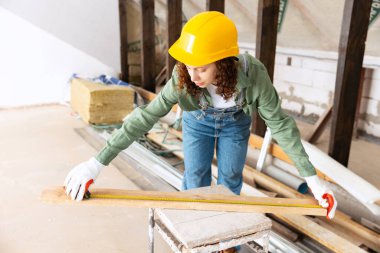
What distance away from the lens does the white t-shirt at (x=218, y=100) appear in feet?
5.37

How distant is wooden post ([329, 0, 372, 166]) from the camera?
7.54 feet

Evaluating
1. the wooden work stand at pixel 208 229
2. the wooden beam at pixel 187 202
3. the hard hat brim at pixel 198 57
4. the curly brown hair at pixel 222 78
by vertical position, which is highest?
the hard hat brim at pixel 198 57

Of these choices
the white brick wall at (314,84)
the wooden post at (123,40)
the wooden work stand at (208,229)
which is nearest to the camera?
the wooden work stand at (208,229)

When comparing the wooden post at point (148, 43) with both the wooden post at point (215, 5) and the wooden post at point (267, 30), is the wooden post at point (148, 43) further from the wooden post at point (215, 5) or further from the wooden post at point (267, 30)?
the wooden post at point (267, 30)

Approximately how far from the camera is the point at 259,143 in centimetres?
303

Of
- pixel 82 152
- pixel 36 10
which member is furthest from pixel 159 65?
pixel 82 152

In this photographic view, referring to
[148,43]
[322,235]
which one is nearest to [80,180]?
[322,235]

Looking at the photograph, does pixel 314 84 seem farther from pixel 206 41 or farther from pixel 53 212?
pixel 206 41

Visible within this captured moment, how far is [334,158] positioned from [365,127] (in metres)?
1.64

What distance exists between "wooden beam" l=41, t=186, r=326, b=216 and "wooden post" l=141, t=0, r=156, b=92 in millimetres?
3356

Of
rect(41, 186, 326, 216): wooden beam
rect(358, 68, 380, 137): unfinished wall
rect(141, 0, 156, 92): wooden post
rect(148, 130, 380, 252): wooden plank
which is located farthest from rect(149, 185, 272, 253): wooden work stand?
rect(141, 0, 156, 92): wooden post

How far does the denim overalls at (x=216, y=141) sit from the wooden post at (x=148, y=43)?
9.55 ft

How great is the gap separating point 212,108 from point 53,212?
1371mm

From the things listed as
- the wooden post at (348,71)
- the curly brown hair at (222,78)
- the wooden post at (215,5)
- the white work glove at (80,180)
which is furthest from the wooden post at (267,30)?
the white work glove at (80,180)
